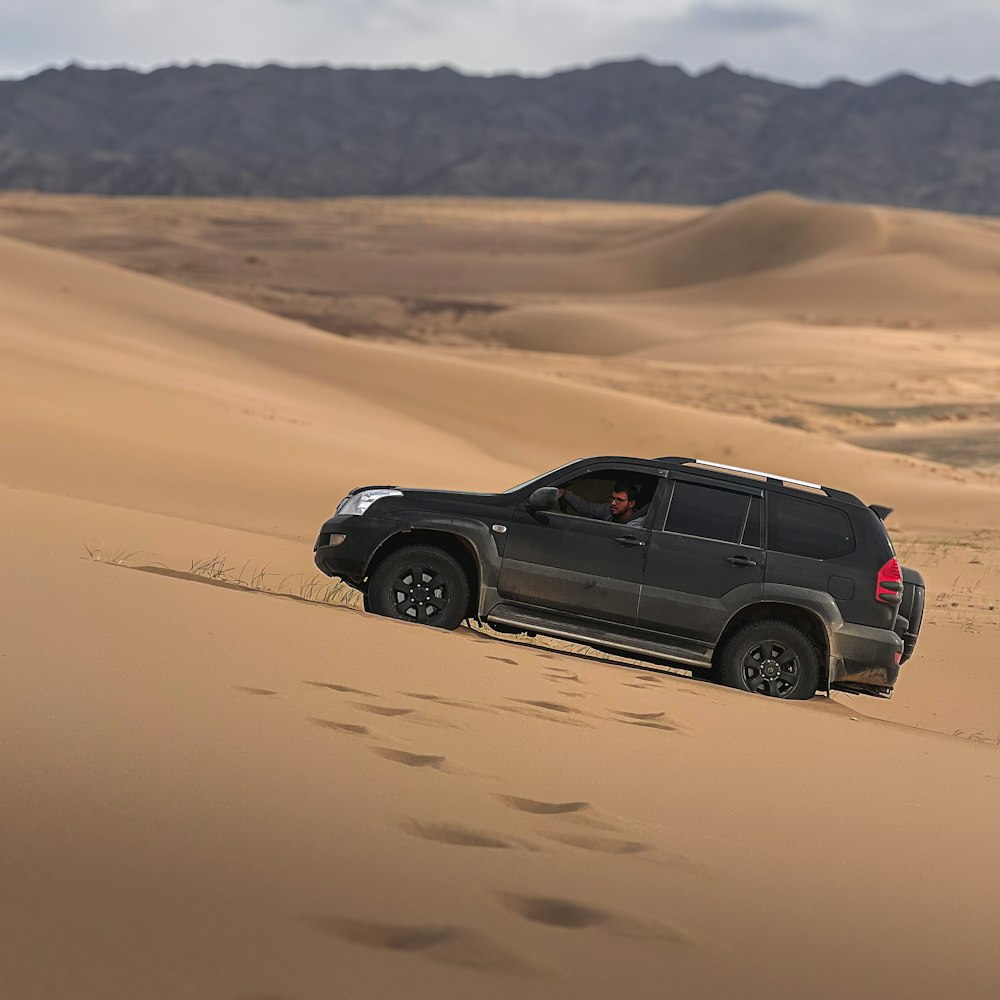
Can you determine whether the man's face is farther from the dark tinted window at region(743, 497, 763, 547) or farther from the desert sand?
the desert sand

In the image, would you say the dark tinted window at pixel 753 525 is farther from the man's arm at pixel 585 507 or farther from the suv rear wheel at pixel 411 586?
the suv rear wheel at pixel 411 586

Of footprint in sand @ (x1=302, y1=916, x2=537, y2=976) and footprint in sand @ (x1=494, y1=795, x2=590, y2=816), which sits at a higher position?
footprint in sand @ (x1=494, y1=795, x2=590, y2=816)

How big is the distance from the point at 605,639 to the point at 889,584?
1.60 meters

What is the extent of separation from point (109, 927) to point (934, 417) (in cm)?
3072

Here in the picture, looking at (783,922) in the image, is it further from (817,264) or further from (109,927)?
(817,264)

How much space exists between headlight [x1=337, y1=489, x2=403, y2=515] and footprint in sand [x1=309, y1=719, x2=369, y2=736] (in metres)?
3.14

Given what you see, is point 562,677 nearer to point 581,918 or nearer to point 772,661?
point 772,661

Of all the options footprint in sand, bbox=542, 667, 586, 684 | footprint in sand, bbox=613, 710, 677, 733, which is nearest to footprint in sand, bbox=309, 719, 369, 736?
footprint in sand, bbox=613, 710, 677, 733

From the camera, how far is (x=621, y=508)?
843 centimetres

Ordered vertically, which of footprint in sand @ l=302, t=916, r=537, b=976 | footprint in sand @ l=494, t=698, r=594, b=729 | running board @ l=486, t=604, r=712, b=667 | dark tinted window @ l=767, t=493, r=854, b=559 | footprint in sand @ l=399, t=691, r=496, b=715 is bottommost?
footprint in sand @ l=302, t=916, r=537, b=976

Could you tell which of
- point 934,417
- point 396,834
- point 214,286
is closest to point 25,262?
point 934,417

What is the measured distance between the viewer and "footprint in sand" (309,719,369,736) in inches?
210

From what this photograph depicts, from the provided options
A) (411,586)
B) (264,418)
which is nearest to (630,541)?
(411,586)

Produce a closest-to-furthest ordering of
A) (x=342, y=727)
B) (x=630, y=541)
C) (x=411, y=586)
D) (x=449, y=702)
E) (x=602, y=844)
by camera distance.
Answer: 1. (x=602, y=844)
2. (x=342, y=727)
3. (x=449, y=702)
4. (x=630, y=541)
5. (x=411, y=586)
